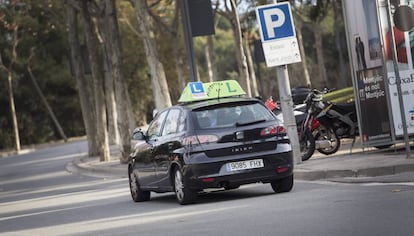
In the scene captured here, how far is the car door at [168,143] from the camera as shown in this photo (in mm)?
14094

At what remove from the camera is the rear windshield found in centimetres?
1383

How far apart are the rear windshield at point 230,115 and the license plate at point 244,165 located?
565 mm

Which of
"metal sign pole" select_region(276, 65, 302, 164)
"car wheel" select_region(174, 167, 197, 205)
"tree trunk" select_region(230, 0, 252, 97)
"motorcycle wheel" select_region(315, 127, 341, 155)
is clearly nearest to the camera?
"car wheel" select_region(174, 167, 197, 205)

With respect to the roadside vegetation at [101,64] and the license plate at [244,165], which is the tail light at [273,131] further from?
the roadside vegetation at [101,64]

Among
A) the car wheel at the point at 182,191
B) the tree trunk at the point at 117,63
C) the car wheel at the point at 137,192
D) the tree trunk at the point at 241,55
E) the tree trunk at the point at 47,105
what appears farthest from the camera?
the tree trunk at the point at 47,105

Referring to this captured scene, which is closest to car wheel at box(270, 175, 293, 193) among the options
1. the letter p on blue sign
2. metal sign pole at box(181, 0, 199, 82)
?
the letter p on blue sign

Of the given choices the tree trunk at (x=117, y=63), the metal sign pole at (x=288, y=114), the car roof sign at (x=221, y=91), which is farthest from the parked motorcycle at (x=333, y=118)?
the tree trunk at (x=117, y=63)

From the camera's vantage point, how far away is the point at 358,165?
52.0 ft

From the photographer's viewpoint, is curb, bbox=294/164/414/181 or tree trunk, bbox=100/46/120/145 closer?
curb, bbox=294/164/414/181

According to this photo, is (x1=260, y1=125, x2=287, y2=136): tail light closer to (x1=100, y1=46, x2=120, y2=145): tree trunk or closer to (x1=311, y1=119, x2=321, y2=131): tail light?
(x1=311, y1=119, x2=321, y2=131): tail light

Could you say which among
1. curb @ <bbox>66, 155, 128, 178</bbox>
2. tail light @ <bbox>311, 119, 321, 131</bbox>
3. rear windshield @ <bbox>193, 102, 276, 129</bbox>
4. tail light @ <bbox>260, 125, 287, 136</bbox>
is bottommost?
curb @ <bbox>66, 155, 128, 178</bbox>

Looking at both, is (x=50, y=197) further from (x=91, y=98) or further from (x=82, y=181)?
(x=91, y=98)

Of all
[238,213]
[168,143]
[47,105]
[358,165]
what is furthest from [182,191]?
[47,105]

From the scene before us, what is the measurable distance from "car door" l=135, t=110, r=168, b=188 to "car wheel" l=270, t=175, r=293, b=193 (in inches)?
74.6
